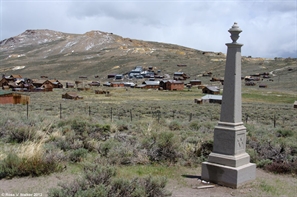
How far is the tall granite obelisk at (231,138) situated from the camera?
8.04m

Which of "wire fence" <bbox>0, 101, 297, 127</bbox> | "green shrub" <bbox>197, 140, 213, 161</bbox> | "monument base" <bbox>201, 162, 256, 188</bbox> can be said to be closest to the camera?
"monument base" <bbox>201, 162, 256, 188</bbox>

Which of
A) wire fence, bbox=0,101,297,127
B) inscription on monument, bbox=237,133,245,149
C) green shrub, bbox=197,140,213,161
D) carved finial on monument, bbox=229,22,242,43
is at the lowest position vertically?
wire fence, bbox=0,101,297,127

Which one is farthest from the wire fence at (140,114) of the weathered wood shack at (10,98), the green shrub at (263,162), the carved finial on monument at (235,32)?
the carved finial on monument at (235,32)

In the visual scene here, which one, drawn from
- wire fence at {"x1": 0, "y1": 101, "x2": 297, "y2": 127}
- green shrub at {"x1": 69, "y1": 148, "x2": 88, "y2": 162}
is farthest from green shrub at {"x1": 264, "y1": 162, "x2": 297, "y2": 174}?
wire fence at {"x1": 0, "y1": 101, "x2": 297, "y2": 127}

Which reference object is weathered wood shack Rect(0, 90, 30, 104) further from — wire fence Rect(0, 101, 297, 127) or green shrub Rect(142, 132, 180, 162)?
green shrub Rect(142, 132, 180, 162)

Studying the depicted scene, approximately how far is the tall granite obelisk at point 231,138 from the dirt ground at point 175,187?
0.86 ft

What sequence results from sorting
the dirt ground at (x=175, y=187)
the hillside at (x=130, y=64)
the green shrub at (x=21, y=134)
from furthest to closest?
the hillside at (x=130, y=64)
the green shrub at (x=21, y=134)
the dirt ground at (x=175, y=187)

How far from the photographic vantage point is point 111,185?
236 inches

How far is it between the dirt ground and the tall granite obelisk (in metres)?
0.26

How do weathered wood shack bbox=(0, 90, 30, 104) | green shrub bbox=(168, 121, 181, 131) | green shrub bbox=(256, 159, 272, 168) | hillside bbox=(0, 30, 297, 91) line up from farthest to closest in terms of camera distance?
hillside bbox=(0, 30, 297, 91)
weathered wood shack bbox=(0, 90, 30, 104)
green shrub bbox=(168, 121, 181, 131)
green shrub bbox=(256, 159, 272, 168)

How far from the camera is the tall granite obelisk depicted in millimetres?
8039

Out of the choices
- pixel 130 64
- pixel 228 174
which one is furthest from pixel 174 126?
pixel 130 64

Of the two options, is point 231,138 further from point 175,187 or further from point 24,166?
point 24,166

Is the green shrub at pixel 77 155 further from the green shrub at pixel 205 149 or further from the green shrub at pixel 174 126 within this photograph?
the green shrub at pixel 174 126
